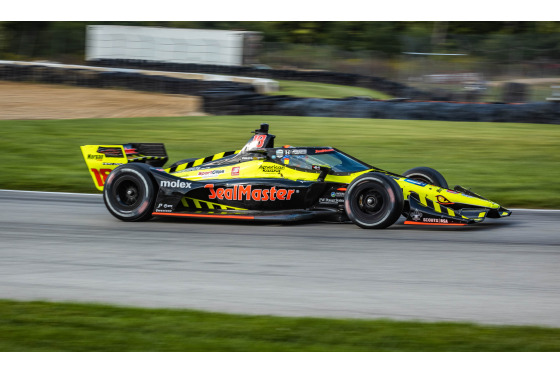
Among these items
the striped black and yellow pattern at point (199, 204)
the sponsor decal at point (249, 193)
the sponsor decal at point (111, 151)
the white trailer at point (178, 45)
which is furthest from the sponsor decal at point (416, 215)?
the white trailer at point (178, 45)

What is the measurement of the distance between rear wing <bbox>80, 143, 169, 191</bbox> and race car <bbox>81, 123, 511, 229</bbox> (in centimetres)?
20

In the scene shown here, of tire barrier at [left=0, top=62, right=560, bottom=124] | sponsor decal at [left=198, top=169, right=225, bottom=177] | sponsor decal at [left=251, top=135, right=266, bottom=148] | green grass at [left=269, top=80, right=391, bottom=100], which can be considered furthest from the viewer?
green grass at [left=269, top=80, right=391, bottom=100]

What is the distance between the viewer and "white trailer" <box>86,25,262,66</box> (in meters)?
40.9

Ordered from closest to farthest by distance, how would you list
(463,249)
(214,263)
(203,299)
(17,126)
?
(203,299), (214,263), (463,249), (17,126)

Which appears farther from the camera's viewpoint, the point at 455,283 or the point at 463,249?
the point at 463,249

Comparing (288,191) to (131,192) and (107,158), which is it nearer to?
(131,192)

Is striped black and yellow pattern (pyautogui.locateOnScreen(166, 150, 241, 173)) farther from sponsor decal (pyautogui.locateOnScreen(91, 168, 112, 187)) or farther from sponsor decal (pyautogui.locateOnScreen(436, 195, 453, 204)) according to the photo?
sponsor decal (pyautogui.locateOnScreen(436, 195, 453, 204))

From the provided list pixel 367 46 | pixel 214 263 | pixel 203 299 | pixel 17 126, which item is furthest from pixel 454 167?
pixel 367 46

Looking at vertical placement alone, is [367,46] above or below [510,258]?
above

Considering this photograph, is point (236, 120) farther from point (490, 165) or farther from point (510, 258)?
point (510, 258)

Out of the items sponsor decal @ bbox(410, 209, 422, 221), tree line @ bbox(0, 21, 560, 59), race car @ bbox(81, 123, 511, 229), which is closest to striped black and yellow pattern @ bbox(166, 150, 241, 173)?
race car @ bbox(81, 123, 511, 229)

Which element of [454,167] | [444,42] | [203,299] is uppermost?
[444,42]

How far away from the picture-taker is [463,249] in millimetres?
8273

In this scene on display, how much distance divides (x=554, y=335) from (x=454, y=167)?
414 inches
